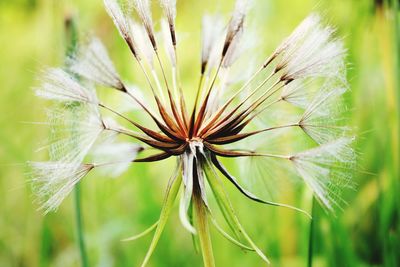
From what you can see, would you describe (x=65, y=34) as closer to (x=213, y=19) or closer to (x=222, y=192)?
(x=213, y=19)

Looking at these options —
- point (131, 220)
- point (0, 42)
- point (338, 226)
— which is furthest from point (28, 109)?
point (338, 226)

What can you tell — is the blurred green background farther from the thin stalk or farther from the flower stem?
the flower stem

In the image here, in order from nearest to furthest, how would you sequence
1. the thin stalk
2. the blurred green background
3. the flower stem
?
the flower stem → the thin stalk → the blurred green background

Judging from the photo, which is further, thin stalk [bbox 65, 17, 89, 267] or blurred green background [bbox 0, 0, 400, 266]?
blurred green background [bbox 0, 0, 400, 266]

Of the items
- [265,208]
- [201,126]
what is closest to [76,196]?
[201,126]

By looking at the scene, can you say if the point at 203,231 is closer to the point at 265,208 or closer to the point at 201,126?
the point at 201,126

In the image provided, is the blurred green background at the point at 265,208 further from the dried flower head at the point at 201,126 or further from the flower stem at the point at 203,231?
the flower stem at the point at 203,231

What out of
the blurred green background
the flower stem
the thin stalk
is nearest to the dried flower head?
the flower stem
